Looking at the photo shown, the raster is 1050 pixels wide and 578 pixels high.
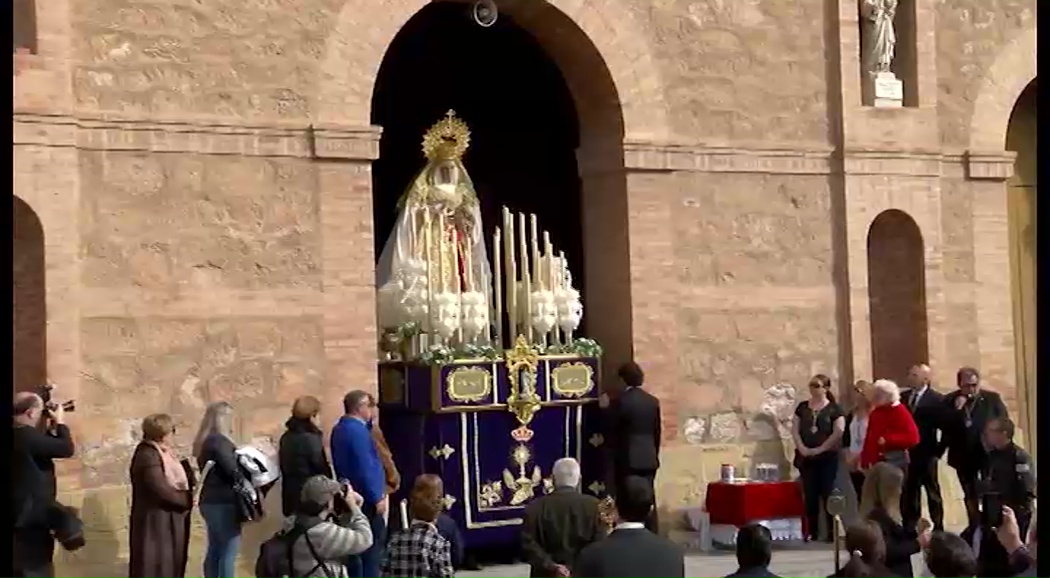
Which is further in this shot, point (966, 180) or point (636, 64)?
point (966, 180)

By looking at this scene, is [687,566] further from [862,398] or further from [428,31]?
[428,31]

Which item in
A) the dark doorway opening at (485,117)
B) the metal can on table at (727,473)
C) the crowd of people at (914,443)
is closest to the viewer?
the crowd of people at (914,443)

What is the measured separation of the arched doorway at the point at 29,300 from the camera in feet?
Result: 42.8

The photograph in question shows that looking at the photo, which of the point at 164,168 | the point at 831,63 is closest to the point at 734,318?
the point at 831,63

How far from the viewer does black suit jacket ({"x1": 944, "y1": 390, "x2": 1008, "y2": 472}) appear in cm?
1404

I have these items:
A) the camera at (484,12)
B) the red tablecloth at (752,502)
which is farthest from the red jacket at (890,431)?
the camera at (484,12)

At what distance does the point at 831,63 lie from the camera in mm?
16922

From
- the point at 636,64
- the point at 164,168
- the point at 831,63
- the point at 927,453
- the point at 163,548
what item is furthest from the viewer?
the point at 831,63

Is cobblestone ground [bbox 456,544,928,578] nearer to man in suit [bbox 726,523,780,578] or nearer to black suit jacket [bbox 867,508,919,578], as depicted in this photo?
black suit jacket [bbox 867,508,919,578]

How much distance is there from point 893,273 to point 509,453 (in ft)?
16.4

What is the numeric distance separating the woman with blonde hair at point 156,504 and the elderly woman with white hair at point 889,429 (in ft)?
17.2

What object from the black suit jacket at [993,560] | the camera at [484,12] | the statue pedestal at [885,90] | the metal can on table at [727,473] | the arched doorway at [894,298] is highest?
the camera at [484,12]

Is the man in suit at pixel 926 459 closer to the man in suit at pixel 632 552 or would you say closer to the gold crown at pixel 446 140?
the gold crown at pixel 446 140

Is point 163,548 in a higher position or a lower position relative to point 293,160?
lower
